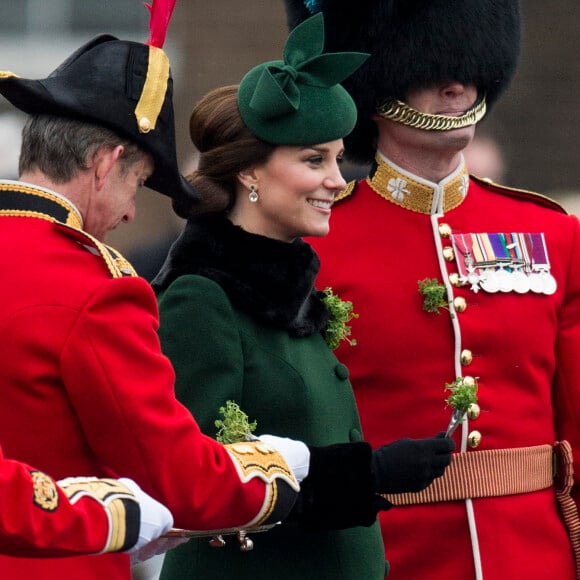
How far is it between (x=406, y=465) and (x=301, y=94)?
0.89 m

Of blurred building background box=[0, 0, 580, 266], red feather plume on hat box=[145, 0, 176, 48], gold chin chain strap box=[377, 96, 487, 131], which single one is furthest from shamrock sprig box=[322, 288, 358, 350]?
blurred building background box=[0, 0, 580, 266]

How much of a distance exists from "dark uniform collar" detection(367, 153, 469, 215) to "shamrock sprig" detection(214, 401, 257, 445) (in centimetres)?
119

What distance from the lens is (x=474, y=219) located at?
4469 mm

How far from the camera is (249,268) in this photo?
3652 millimetres

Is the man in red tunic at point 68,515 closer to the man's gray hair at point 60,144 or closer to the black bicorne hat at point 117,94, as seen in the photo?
the man's gray hair at point 60,144

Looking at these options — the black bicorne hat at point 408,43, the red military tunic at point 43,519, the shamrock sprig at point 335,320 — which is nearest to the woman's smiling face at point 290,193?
the shamrock sprig at point 335,320

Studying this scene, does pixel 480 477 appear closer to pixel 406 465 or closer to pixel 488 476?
pixel 488 476

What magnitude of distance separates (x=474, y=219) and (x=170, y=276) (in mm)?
1143

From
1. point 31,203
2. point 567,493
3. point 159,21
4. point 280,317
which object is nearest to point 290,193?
point 280,317

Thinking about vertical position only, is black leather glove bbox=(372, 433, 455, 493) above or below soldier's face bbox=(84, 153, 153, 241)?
below

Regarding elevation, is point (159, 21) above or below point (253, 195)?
above

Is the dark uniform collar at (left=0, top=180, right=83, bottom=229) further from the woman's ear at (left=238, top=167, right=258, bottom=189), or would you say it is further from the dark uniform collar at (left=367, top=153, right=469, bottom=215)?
the dark uniform collar at (left=367, top=153, right=469, bottom=215)

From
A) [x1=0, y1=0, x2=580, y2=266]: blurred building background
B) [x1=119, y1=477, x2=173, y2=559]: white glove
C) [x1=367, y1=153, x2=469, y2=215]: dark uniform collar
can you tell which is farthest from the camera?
[x1=0, y1=0, x2=580, y2=266]: blurred building background

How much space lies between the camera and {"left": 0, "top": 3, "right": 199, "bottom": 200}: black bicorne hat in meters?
3.02
